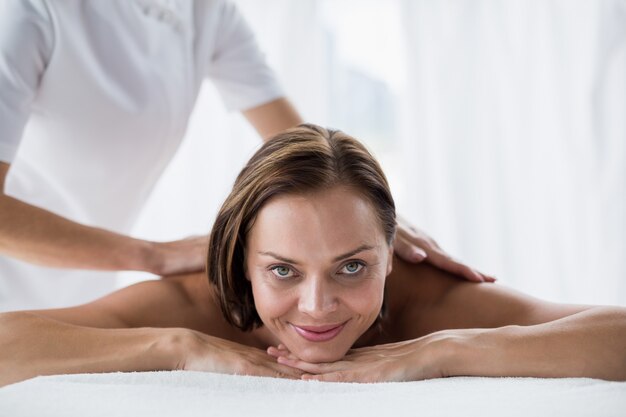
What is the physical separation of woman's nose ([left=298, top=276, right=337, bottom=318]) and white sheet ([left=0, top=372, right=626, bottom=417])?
15 cm

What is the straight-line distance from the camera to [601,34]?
298cm

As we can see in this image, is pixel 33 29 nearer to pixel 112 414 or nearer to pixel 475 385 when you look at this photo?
pixel 112 414

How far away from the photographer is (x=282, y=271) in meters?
1.40

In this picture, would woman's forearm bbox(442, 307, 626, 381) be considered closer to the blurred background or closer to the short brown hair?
the short brown hair

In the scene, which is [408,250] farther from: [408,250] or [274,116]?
[274,116]

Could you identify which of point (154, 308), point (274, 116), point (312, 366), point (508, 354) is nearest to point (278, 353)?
point (312, 366)

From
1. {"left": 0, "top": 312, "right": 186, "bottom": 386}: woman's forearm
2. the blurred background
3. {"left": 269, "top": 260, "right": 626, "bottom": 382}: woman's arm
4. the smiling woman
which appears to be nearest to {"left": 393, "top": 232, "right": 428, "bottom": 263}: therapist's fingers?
the smiling woman

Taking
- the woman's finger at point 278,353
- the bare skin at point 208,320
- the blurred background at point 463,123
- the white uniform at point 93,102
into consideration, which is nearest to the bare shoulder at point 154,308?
the bare skin at point 208,320

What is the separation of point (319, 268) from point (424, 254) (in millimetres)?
435

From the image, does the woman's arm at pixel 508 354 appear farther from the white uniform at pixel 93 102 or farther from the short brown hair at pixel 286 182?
the white uniform at pixel 93 102

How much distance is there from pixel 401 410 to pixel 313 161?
52 centimetres

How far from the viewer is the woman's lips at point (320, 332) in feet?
4.59

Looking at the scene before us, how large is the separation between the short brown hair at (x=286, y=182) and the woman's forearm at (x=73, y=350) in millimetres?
215

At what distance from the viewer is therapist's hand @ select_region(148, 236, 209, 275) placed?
164cm
